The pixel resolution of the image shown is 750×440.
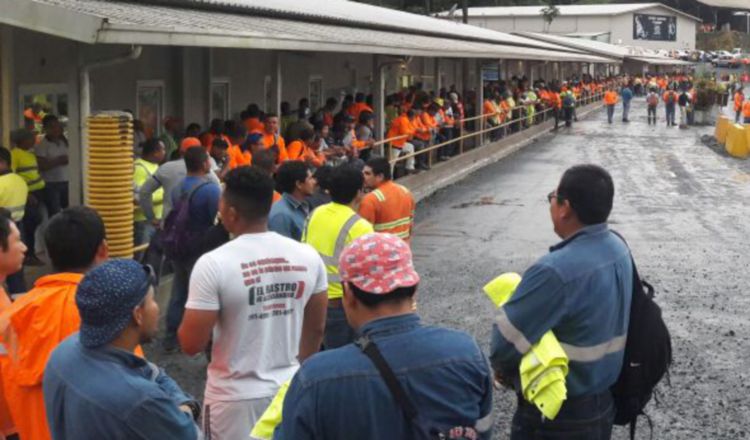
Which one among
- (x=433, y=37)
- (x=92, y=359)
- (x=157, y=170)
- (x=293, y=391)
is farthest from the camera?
(x=433, y=37)

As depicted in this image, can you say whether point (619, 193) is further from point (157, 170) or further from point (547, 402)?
point (547, 402)

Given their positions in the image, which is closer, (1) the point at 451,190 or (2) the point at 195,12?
(2) the point at 195,12

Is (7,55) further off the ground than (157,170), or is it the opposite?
(7,55)

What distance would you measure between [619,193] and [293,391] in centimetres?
1940

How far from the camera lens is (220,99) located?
16.3 m

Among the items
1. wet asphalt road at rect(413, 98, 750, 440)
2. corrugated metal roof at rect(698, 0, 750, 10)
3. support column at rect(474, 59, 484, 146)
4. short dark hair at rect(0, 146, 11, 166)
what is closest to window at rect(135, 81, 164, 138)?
wet asphalt road at rect(413, 98, 750, 440)

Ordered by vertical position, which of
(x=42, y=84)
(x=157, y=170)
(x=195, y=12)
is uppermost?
(x=195, y=12)

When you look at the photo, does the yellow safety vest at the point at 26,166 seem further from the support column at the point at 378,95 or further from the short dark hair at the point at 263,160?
the support column at the point at 378,95

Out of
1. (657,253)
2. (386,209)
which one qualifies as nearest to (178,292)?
(386,209)

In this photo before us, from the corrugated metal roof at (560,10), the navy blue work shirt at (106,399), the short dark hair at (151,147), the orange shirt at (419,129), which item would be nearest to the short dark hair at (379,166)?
the short dark hair at (151,147)

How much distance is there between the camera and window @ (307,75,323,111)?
20.6 m

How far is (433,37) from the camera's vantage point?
23.3 m

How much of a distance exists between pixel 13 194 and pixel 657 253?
9.10 meters

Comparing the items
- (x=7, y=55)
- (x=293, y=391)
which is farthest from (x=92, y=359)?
(x=7, y=55)
